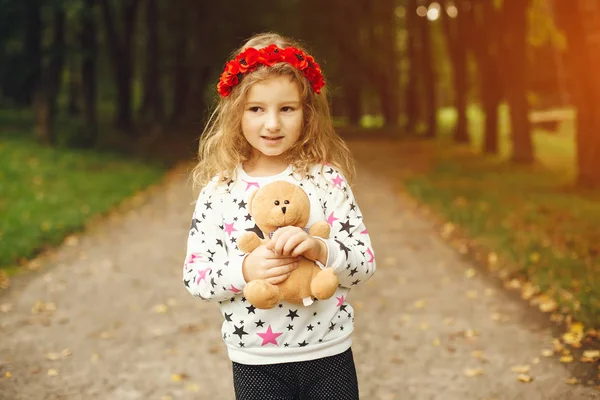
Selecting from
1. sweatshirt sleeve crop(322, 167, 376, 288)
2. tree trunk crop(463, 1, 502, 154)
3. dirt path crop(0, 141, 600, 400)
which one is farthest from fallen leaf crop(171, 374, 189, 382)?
tree trunk crop(463, 1, 502, 154)

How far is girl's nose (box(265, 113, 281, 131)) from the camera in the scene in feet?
8.61

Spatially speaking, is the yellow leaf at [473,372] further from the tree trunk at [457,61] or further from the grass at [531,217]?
the tree trunk at [457,61]

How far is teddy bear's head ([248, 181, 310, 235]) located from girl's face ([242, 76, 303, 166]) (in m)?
0.23

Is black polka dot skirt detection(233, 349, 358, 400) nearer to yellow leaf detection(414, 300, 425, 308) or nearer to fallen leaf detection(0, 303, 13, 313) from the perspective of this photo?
yellow leaf detection(414, 300, 425, 308)

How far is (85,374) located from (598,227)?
22.3 ft

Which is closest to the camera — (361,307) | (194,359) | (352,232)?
(352,232)

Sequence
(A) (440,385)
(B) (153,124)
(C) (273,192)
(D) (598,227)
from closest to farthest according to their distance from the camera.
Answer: (C) (273,192), (A) (440,385), (D) (598,227), (B) (153,124)

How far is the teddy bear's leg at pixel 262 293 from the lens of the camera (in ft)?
7.92

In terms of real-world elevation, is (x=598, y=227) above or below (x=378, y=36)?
below

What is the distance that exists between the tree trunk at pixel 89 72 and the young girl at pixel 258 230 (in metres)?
14.9

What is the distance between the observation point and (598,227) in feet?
30.8

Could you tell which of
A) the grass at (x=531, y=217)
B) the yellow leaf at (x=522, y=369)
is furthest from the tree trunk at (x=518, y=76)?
the yellow leaf at (x=522, y=369)

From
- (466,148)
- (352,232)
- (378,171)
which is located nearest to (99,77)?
(466,148)

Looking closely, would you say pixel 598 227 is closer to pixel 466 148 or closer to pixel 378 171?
pixel 378 171
